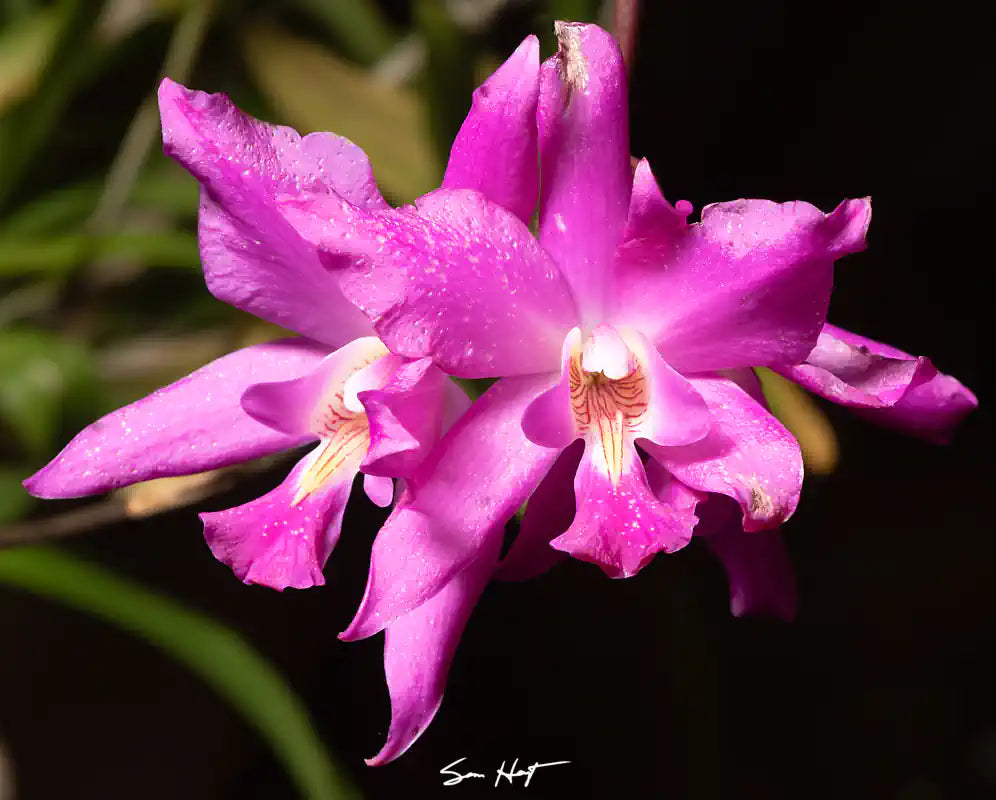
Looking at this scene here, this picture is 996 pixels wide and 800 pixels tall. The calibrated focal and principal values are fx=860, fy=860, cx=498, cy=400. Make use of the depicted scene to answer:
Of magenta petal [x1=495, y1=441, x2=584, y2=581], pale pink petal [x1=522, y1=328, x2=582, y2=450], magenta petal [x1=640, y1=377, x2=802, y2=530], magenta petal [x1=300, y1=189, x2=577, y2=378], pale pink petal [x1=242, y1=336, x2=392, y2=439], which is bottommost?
magenta petal [x1=495, y1=441, x2=584, y2=581]

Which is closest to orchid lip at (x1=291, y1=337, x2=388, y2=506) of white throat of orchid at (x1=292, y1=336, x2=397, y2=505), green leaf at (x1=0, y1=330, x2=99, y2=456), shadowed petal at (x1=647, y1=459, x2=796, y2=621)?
white throat of orchid at (x1=292, y1=336, x2=397, y2=505)

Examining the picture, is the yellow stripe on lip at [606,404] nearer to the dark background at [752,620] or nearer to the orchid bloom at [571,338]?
the orchid bloom at [571,338]

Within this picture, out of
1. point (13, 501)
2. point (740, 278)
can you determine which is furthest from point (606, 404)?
point (13, 501)

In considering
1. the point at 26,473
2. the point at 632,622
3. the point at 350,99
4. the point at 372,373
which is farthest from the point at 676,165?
the point at 26,473

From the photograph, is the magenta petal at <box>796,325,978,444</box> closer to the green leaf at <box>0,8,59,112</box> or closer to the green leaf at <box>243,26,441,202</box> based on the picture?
the green leaf at <box>243,26,441,202</box>

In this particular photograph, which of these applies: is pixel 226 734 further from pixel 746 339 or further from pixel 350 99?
pixel 746 339
